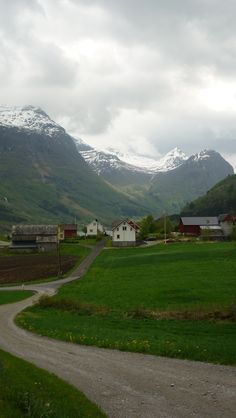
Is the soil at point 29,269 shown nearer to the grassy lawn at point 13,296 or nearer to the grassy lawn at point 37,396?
the grassy lawn at point 13,296

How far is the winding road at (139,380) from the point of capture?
59.3 feet

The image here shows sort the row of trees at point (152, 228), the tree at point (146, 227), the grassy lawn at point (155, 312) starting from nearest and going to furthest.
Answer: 1. the grassy lawn at point (155, 312)
2. the tree at point (146, 227)
3. the row of trees at point (152, 228)

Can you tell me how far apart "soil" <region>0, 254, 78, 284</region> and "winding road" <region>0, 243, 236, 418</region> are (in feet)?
218

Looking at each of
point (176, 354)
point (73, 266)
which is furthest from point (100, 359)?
point (73, 266)

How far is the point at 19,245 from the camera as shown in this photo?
16662 cm

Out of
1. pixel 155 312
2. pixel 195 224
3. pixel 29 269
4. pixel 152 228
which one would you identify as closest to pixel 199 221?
pixel 195 224

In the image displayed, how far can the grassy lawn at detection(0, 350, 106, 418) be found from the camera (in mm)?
15500

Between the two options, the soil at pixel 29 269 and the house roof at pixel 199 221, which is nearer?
the soil at pixel 29 269

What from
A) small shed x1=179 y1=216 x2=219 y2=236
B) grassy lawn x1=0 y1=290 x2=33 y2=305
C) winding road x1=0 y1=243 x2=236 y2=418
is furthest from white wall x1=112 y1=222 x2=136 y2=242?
winding road x1=0 y1=243 x2=236 y2=418

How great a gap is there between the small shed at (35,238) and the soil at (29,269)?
30803 millimetres

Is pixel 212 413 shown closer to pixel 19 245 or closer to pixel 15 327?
pixel 15 327

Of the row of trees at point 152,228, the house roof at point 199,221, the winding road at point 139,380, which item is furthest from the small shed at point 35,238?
the winding road at point 139,380

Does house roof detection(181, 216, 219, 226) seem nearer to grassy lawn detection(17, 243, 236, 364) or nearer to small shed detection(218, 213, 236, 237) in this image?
small shed detection(218, 213, 236, 237)

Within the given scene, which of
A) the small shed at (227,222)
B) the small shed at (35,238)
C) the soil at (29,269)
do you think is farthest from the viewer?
the small shed at (227,222)
